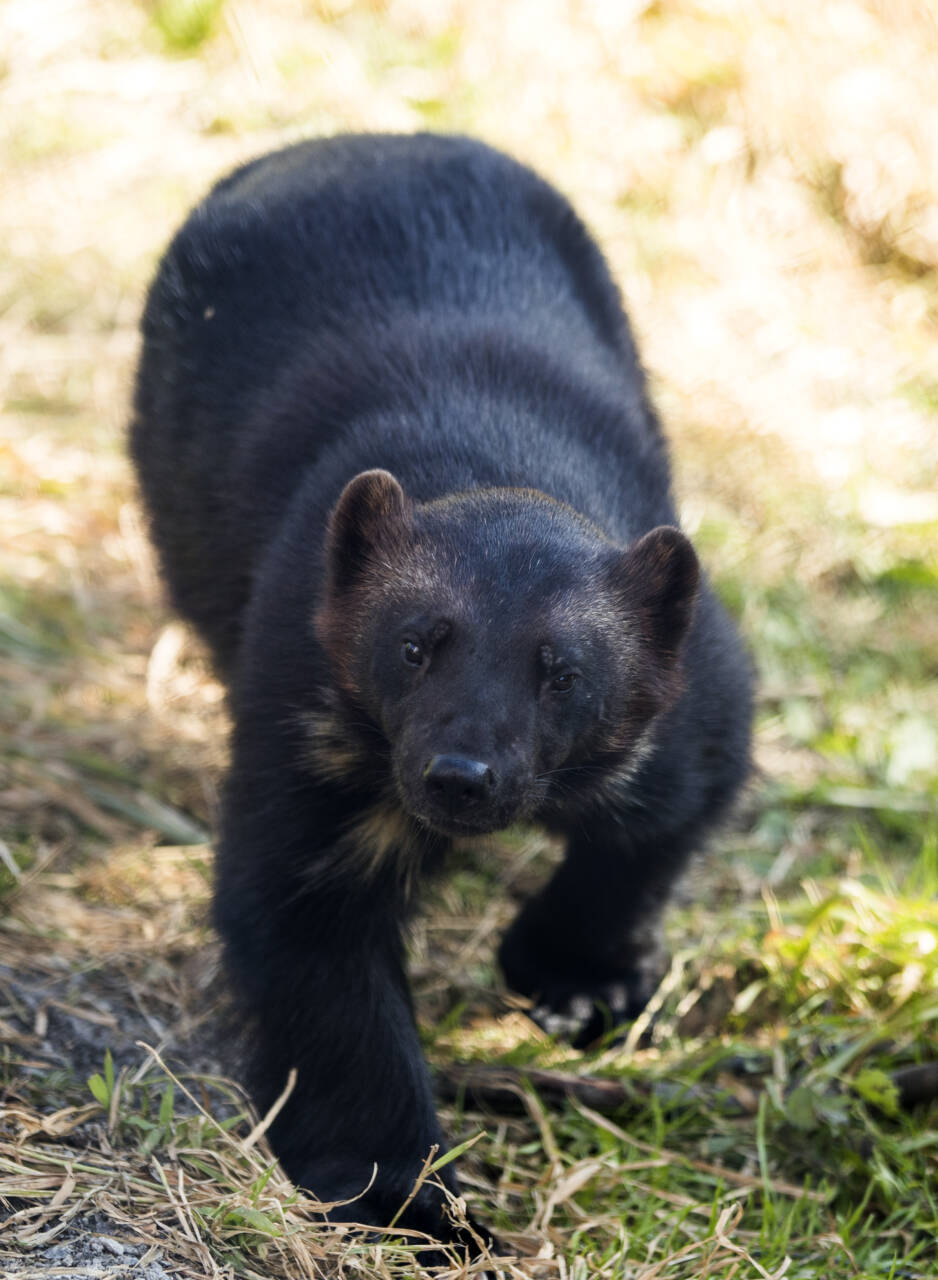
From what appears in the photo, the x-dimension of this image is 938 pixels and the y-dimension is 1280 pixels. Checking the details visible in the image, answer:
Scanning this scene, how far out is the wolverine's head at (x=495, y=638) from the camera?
3.07 m

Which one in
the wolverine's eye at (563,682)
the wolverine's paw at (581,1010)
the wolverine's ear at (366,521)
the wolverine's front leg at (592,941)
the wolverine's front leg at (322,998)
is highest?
the wolverine's ear at (366,521)

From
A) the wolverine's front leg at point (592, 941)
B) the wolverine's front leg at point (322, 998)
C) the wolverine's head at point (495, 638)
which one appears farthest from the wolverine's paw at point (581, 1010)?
the wolverine's head at point (495, 638)

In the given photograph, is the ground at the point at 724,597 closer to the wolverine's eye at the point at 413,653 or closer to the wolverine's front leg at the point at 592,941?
the wolverine's front leg at the point at 592,941

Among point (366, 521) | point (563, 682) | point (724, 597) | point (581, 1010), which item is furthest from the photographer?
point (724, 597)

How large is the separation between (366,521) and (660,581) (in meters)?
0.69

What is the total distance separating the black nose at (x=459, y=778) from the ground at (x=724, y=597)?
0.81m

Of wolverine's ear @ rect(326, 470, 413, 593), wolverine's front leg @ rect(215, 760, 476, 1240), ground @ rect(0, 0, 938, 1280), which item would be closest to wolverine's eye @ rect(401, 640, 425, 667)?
wolverine's ear @ rect(326, 470, 413, 593)

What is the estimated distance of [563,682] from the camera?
3.28 meters

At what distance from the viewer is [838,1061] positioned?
402 centimetres

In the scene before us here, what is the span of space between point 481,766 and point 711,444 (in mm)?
5112

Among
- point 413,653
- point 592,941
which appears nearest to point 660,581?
point 413,653

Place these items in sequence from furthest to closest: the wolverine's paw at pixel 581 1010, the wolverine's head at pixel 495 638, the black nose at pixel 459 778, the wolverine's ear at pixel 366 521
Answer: the wolverine's paw at pixel 581 1010 < the wolverine's ear at pixel 366 521 < the wolverine's head at pixel 495 638 < the black nose at pixel 459 778

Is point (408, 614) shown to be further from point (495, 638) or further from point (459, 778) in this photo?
point (459, 778)

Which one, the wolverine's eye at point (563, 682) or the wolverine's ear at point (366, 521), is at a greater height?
the wolverine's ear at point (366, 521)
